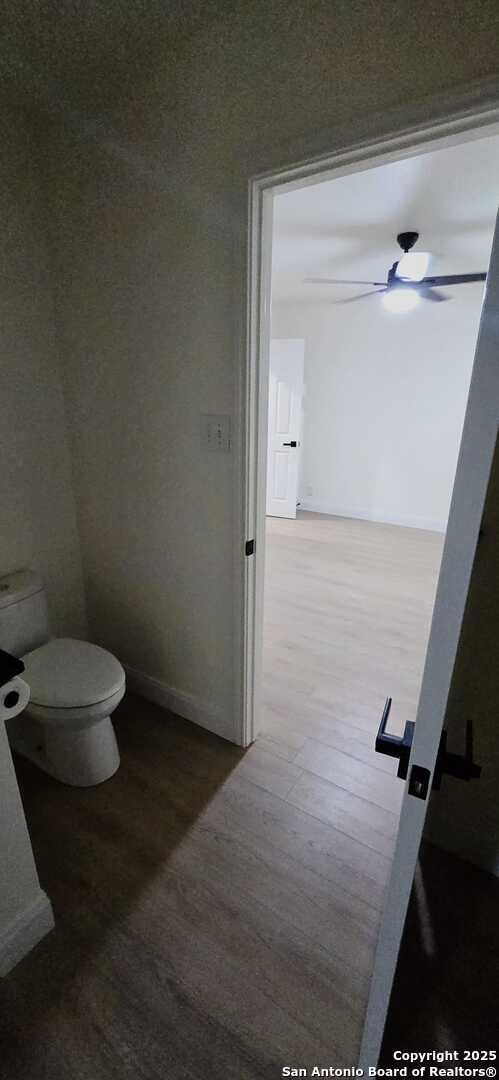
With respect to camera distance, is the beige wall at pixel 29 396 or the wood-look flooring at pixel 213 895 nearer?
the wood-look flooring at pixel 213 895

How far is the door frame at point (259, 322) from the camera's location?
0.97 metres

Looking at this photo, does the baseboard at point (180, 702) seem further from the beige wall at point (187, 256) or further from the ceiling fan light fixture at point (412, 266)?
the ceiling fan light fixture at point (412, 266)

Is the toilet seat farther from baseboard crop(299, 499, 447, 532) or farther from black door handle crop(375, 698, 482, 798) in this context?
baseboard crop(299, 499, 447, 532)

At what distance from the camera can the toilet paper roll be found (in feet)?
3.22

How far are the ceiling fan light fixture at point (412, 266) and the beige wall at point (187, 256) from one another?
1.85 metres

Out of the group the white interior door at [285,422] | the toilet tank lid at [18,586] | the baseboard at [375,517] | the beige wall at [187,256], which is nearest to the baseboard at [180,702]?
the beige wall at [187,256]

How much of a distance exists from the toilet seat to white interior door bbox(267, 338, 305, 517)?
135 inches

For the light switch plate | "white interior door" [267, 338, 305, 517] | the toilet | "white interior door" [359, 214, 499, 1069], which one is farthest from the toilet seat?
"white interior door" [267, 338, 305, 517]

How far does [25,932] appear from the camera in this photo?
1.13m

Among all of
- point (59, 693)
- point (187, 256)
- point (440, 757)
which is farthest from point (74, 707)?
point (187, 256)

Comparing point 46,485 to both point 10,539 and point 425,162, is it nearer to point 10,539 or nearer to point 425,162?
point 10,539

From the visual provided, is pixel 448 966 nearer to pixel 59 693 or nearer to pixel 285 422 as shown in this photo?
pixel 59 693

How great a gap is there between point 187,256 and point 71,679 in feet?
4.89

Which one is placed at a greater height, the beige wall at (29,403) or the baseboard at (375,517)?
the beige wall at (29,403)
